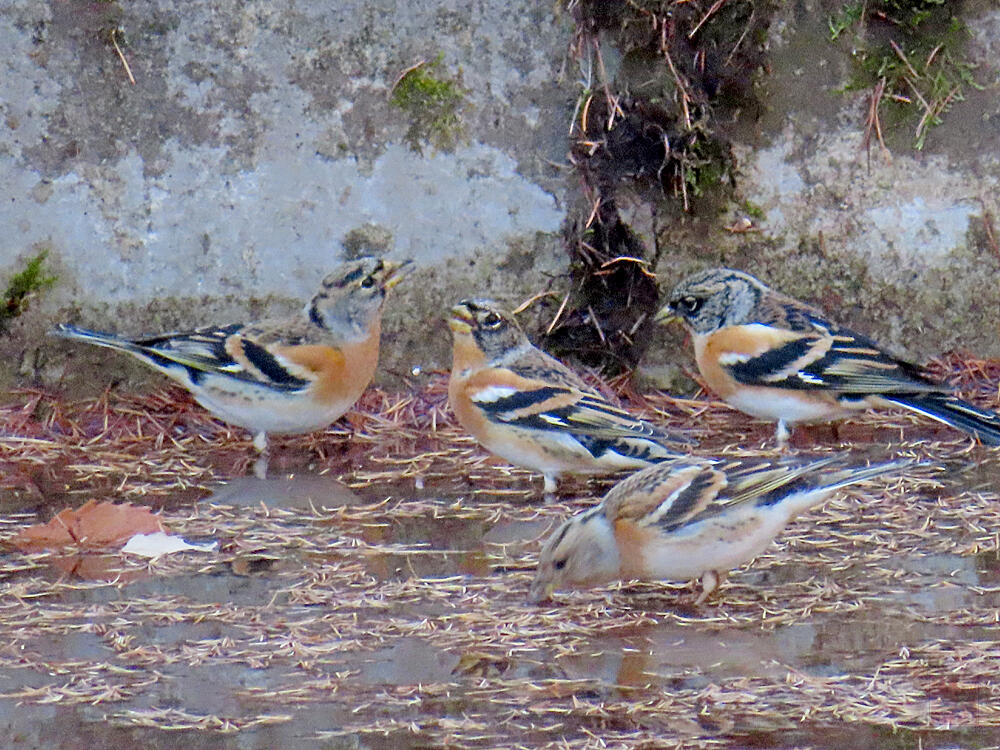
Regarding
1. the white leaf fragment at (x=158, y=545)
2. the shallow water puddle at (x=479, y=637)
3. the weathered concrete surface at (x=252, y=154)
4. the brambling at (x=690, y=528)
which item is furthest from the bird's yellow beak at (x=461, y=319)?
the brambling at (x=690, y=528)

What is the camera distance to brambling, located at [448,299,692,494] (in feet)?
20.1

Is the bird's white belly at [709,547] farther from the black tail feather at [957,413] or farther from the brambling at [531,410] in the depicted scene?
the black tail feather at [957,413]

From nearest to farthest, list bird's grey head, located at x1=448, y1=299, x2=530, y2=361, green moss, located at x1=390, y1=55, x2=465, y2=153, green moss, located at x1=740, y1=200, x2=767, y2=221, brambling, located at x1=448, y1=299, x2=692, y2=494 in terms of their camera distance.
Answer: brambling, located at x1=448, y1=299, x2=692, y2=494, bird's grey head, located at x1=448, y1=299, x2=530, y2=361, green moss, located at x1=390, y1=55, x2=465, y2=153, green moss, located at x1=740, y1=200, x2=767, y2=221

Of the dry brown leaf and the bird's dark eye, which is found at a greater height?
the bird's dark eye

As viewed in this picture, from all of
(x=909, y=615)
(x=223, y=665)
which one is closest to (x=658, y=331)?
(x=909, y=615)

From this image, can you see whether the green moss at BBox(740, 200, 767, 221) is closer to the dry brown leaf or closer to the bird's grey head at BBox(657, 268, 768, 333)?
the bird's grey head at BBox(657, 268, 768, 333)

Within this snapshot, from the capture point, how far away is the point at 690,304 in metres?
6.96

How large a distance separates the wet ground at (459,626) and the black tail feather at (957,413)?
110 millimetres

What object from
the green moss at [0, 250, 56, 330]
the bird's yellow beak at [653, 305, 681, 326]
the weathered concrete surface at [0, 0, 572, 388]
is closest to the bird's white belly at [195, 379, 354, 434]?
the weathered concrete surface at [0, 0, 572, 388]

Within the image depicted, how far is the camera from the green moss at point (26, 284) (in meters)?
6.86

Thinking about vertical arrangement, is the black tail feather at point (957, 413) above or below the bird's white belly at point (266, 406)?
above

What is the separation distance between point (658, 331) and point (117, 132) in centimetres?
279

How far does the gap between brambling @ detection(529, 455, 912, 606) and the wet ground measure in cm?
11

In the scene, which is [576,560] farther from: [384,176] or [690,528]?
[384,176]
